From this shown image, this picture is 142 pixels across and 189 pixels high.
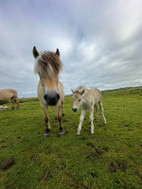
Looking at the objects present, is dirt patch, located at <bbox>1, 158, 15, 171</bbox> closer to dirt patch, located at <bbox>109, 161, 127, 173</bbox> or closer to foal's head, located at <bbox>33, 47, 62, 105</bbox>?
foal's head, located at <bbox>33, 47, 62, 105</bbox>

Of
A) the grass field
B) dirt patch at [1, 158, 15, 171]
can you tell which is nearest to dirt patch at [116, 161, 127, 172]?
the grass field

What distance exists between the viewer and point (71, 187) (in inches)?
69.4

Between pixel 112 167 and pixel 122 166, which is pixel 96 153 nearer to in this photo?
pixel 112 167

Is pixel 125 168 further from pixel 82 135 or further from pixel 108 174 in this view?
pixel 82 135

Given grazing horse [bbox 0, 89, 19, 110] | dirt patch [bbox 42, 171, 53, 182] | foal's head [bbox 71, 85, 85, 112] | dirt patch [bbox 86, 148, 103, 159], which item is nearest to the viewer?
dirt patch [bbox 42, 171, 53, 182]

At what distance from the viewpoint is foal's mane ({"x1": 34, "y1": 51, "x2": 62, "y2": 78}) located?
2.85 m

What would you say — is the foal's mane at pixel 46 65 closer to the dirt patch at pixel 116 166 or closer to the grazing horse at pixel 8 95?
the dirt patch at pixel 116 166

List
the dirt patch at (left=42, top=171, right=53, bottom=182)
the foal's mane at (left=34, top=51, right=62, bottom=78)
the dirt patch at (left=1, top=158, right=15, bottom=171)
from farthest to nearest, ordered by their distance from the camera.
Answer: the foal's mane at (left=34, top=51, right=62, bottom=78), the dirt patch at (left=1, top=158, right=15, bottom=171), the dirt patch at (left=42, top=171, right=53, bottom=182)

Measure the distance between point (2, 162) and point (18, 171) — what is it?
88 centimetres

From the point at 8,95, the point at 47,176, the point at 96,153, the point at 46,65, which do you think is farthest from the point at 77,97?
the point at 8,95

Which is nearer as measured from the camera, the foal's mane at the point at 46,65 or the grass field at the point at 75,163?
the grass field at the point at 75,163

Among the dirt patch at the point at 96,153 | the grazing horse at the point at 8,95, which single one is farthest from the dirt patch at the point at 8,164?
the grazing horse at the point at 8,95

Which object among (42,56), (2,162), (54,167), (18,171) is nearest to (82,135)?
(54,167)

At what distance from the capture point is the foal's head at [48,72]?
2.71m
